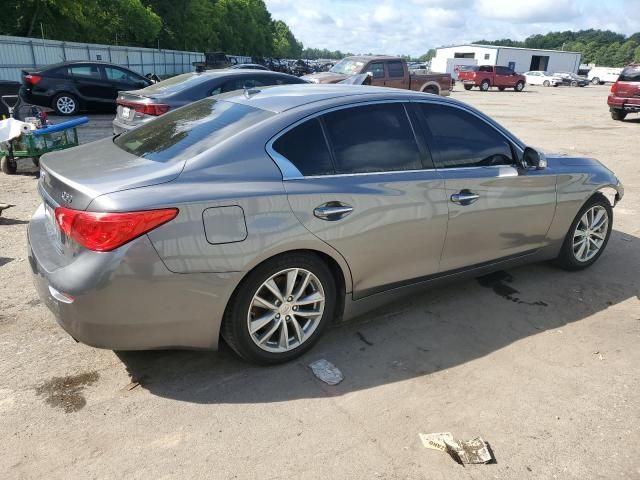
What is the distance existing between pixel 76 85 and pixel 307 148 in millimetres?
13543

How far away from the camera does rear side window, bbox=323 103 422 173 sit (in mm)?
→ 3381

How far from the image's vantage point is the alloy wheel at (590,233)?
487 centimetres

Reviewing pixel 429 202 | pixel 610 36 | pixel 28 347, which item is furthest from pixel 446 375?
pixel 610 36

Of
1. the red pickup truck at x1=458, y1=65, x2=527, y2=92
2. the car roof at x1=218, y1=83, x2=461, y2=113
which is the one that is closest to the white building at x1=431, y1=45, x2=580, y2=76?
the red pickup truck at x1=458, y1=65, x2=527, y2=92

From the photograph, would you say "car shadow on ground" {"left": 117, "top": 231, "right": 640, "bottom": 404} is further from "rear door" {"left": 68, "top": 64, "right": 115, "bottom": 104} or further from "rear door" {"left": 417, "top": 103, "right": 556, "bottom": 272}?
"rear door" {"left": 68, "top": 64, "right": 115, "bottom": 104}

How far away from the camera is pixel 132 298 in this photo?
2.70 metres

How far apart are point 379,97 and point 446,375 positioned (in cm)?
192

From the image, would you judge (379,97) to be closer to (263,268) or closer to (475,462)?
(263,268)

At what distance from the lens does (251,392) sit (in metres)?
3.07

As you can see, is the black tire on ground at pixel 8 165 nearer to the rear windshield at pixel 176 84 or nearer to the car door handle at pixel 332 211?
the rear windshield at pixel 176 84

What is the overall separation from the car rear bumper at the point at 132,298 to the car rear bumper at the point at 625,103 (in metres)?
18.6

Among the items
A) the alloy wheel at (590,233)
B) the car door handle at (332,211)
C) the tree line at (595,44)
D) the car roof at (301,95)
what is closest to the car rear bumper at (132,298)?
the car door handle at (332,211)

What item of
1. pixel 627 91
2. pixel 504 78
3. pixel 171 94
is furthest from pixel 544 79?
pixel 171 94

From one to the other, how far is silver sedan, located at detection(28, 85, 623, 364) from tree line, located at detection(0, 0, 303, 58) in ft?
103
